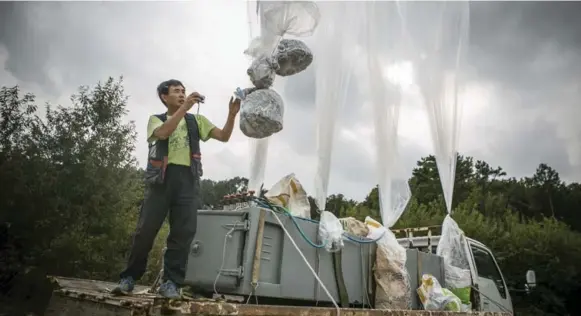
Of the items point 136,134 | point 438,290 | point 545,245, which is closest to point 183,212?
point 438,290

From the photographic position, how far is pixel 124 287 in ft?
9.16

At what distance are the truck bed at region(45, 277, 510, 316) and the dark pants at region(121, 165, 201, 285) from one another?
28 cm

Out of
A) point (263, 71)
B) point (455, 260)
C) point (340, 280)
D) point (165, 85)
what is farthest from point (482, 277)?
point (165, 85)

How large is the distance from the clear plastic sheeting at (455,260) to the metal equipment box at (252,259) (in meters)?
1.68

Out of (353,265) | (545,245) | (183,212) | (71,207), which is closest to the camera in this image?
(183,212)

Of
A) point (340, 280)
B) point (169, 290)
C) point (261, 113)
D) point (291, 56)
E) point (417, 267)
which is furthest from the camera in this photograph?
point (417, 267)

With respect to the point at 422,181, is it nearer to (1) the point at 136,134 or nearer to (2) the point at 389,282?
(1) the point at 136,134

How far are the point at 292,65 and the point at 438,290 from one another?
2.36m

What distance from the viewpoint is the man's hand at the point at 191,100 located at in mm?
2732

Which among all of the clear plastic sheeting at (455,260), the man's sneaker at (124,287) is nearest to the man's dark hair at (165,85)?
the man's sneaker at (124,287)

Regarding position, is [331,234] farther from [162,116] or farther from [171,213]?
[162,116]

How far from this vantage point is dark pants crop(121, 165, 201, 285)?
9.06 ft

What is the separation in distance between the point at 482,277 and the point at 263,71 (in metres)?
3.62

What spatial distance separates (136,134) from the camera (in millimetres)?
13281
